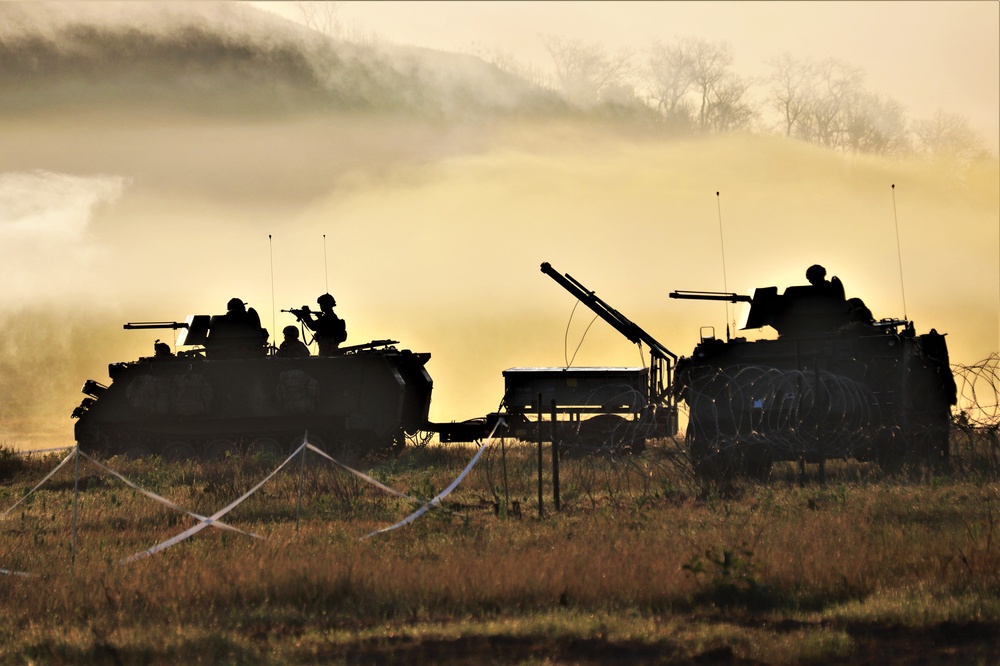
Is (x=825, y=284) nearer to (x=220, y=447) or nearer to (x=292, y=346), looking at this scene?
(x=292, y=346)

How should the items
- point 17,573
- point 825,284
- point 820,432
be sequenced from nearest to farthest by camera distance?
1. point 17,573
2. point 820,432
3. point 825,284

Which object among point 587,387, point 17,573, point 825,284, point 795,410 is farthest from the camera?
point 587,387

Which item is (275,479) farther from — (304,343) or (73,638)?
(73,638)

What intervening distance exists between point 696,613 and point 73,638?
17.6ft

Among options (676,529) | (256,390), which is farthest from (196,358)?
(676,529)

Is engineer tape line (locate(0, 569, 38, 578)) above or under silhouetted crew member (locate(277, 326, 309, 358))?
under

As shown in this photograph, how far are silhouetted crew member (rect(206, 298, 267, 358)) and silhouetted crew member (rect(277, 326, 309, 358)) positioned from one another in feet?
1.91

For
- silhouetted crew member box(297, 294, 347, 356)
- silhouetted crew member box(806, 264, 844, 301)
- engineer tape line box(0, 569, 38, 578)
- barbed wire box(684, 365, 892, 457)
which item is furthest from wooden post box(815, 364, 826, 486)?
silhouetted crew member box(297, 294, 347, 356)

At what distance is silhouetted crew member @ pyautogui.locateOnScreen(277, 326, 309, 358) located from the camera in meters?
33.3

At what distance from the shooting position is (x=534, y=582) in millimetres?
13352

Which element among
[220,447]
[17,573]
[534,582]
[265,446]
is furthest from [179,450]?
[534,582]

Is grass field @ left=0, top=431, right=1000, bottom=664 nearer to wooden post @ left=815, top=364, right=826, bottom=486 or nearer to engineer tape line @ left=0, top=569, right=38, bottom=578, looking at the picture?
engineer tape line @ left=0, top=569, right=38, bottom=578

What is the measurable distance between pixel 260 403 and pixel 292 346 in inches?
60.4

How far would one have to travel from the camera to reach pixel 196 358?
33.5 m
